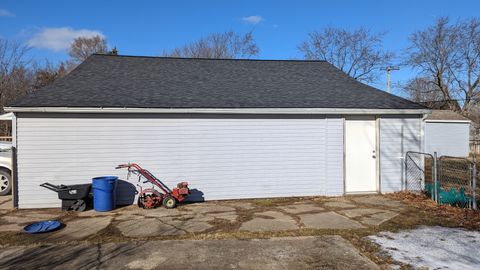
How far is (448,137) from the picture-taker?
2631cm

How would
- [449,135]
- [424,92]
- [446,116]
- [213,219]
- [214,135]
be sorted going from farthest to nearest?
[424,92]
[446,116]
[449,135]
[214,135]
[213,219]

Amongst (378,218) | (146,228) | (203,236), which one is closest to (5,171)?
(146,228)

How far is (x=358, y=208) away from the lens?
8.80 m

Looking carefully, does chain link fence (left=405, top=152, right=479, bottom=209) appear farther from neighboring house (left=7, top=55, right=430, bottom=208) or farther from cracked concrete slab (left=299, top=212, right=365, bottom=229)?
cracked concrete slab (left=299, top=212, right=365, bottom=229)

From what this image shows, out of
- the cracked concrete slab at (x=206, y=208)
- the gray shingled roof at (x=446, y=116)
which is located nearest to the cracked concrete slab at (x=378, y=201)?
the cracked concrete slab at (x=206, y=208)

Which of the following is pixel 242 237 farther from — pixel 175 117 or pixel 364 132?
pixel 364 132

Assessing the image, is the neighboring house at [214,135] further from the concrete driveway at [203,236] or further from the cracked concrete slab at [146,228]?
the cracked concrete slab at [146,228]

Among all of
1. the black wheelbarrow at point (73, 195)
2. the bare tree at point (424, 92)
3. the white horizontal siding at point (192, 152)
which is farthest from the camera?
the bare tree at point (424, 92)

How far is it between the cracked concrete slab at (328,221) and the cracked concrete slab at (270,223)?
0.31 m

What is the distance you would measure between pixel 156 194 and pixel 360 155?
227 inches

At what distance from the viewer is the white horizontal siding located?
902 centimetres

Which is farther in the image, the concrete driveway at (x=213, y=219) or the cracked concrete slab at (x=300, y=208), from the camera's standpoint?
the cracked concrete slab at (x=300, y=208)

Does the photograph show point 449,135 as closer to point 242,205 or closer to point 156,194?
point 242,205

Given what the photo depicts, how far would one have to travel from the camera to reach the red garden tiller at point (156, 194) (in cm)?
882
